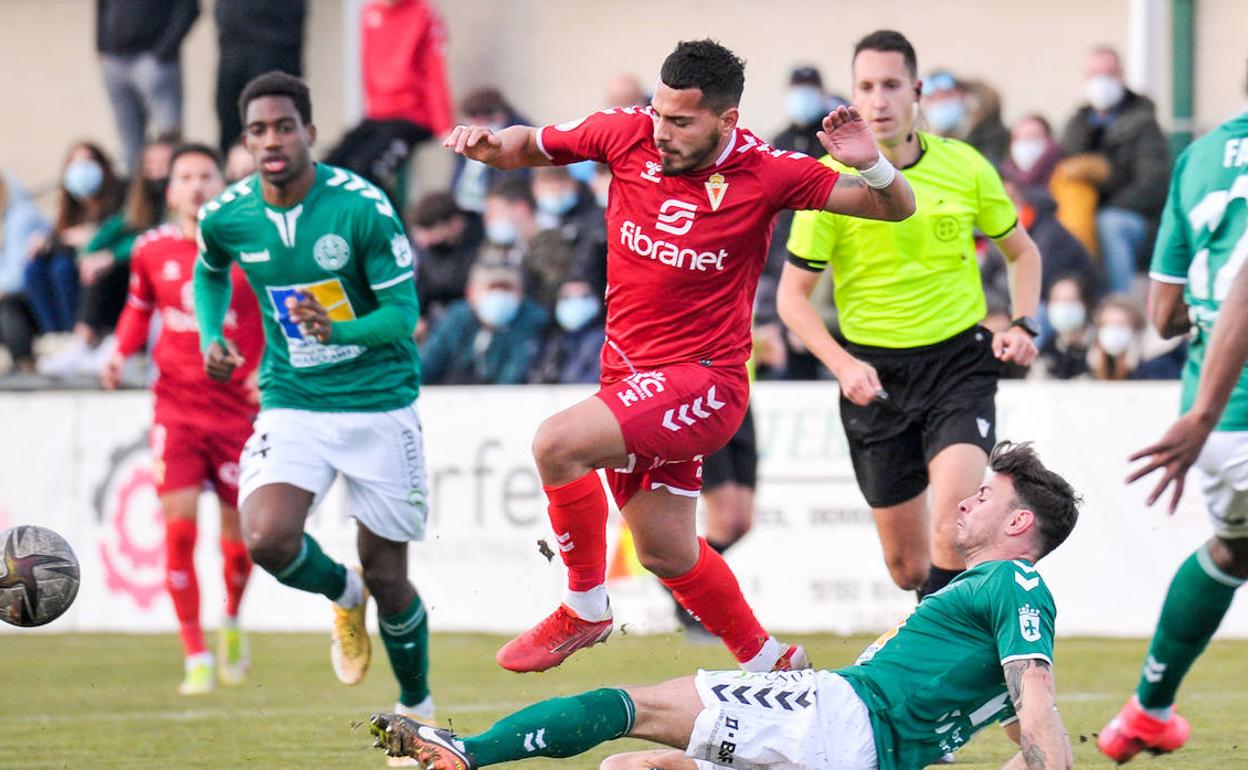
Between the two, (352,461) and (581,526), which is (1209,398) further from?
(352,461)

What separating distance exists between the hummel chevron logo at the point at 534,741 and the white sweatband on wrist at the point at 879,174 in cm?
227

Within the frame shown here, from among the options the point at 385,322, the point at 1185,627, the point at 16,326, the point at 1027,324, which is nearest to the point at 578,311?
the point at 16,326

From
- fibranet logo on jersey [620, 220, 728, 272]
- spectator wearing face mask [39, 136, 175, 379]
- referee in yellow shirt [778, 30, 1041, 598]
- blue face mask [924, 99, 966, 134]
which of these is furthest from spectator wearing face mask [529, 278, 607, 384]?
fibranet logo on jersey [620, 220, 728, 272]

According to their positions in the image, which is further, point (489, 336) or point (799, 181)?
point (489, 336)

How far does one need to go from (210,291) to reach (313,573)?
1.47 meters

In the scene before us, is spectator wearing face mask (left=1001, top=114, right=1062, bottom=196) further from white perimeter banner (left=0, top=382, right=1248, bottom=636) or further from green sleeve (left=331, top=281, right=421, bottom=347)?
green sleeve (left=331, top=281, right=421, bottom=347)

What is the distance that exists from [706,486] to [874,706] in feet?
20.2

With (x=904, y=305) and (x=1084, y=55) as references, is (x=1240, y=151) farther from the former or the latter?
(x=1084, y=55)

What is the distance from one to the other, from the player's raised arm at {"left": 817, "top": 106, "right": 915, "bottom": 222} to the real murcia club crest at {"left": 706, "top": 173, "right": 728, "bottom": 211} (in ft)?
1.24

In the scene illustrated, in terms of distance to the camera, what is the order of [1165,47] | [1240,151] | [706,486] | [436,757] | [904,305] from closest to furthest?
[436,757] < [1240,151] < [904,305] < [706,486] < [1165,47]

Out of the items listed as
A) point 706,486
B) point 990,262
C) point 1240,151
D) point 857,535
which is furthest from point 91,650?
point 1240,151

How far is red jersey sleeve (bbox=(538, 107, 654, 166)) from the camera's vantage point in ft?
23.3

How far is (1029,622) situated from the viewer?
224 inches

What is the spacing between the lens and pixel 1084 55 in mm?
16875
